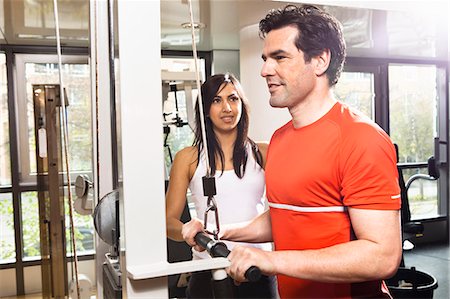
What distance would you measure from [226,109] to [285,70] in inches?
7.5

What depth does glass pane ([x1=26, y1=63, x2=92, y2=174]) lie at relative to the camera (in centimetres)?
281

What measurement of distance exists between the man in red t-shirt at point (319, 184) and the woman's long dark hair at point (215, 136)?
0.23 feet

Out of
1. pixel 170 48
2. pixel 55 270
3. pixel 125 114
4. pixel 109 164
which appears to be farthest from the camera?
pixel 55 270

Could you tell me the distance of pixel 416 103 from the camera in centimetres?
147

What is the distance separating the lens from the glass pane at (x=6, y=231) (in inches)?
131

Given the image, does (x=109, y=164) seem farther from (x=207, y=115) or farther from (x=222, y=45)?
(x=222, y=45)

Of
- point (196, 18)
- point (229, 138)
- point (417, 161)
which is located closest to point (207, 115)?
point (229, 138)

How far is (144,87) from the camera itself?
100cm

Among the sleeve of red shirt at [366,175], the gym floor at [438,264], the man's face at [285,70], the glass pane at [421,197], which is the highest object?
the man's face at [285,70]

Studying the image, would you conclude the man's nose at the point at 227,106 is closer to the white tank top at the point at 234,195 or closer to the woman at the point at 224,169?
the woman at the point at 224,169

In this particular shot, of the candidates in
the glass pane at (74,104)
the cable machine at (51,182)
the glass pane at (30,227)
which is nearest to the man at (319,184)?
the glass pane at (74,104)

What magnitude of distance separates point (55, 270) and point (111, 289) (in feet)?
5.72

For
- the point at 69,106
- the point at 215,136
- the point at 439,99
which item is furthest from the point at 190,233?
the point at 69,106

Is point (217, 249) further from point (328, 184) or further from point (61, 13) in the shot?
point (61, 13)
